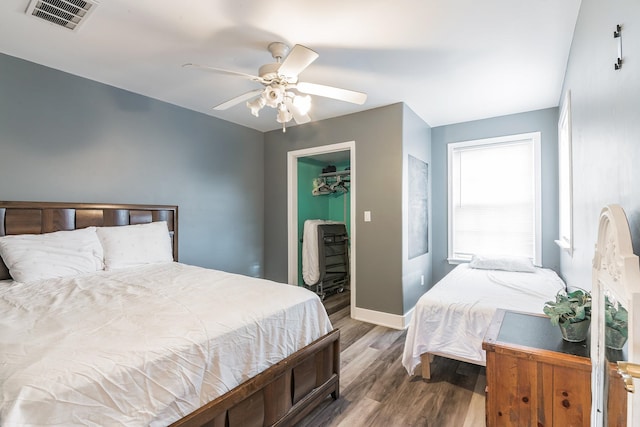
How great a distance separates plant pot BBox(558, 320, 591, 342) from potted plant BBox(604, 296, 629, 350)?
579 millimetres

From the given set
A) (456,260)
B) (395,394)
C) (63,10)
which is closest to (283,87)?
(63,10)

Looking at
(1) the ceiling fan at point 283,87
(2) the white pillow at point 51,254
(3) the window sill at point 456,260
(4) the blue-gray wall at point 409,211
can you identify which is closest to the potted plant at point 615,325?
(1) the ceiling fan at point 283,87

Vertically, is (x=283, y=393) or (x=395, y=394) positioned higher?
(x=283, y=393)

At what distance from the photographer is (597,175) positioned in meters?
1.45

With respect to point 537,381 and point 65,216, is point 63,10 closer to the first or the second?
point 65,216

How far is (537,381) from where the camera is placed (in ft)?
4.28

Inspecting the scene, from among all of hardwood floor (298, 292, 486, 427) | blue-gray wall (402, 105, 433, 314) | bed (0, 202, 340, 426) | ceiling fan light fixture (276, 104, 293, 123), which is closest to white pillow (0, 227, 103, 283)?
bed (0, 202, 340, 426)

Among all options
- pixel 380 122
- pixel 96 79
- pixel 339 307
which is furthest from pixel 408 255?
pixel 96 79

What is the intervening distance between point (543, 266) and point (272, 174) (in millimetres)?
3668

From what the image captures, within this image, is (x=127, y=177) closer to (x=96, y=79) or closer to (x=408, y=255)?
(x=96, y=79)

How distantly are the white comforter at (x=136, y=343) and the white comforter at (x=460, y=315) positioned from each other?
792 millimetres

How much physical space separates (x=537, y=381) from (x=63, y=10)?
10.8 ft

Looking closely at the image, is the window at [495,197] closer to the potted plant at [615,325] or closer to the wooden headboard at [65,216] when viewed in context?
the potted plant at [615,325]

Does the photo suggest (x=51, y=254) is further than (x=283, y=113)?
No
